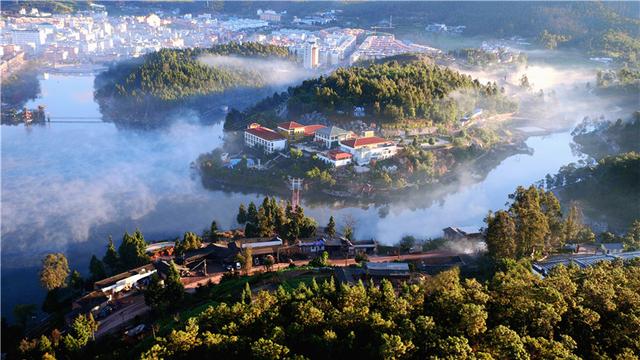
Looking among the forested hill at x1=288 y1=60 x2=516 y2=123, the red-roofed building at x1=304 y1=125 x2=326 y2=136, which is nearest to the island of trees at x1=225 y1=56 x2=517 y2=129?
the forested hill at x1=288 y1=60 x2=516 y2=123

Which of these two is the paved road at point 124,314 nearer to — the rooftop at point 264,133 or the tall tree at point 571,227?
the tall tree at point 571,227

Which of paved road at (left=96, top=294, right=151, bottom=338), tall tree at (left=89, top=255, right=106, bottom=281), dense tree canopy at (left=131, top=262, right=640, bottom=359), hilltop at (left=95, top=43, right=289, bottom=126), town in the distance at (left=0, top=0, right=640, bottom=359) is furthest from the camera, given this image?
hilltop at (left=95, top=43, right=289, bottom=126)

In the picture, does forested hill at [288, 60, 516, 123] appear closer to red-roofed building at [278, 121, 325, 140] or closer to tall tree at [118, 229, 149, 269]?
red-roofed building at [278, 121, 325, 140]

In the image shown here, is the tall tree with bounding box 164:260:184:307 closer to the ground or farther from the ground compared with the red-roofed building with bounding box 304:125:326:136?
closer to the ground

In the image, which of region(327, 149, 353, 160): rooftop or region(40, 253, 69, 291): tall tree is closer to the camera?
region(40, 253, 69, 291): tall tree

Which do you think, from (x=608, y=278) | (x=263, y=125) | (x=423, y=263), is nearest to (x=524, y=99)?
(x=263, y=125)

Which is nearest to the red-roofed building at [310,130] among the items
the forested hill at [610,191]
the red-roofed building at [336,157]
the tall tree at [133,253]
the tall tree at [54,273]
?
the red-roofed building at [336,157]

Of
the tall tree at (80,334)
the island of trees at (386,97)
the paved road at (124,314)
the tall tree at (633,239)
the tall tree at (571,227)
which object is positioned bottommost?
the paved road at (124,314)
